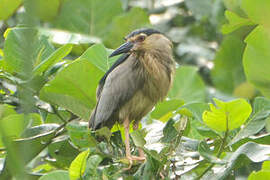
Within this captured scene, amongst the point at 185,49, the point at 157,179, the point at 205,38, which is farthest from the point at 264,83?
the point at 205,38

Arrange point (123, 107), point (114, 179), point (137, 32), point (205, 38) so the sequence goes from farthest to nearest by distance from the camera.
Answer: point (205, 38)
point (137, 32)
point (123, 107)
point (114, 179)

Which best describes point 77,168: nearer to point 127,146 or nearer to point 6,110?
point 127,146

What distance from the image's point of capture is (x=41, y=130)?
2254 millimetres

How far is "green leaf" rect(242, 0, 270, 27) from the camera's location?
2.00 meters

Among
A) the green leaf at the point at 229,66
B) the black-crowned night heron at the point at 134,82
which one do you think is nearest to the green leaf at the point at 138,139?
the black-crowned night heron at the point at 134,82

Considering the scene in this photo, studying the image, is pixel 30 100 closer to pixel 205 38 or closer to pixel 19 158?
pixel 19 158

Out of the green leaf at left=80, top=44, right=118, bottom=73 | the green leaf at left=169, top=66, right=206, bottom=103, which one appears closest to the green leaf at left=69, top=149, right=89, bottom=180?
the green leaf at left=80, top=44, right=118, bottom=73

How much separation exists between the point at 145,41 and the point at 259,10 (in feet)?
3.05

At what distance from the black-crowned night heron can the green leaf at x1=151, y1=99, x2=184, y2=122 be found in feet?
0.25

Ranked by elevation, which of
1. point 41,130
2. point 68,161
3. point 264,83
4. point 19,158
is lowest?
point 68,161

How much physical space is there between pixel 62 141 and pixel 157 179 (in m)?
0.59

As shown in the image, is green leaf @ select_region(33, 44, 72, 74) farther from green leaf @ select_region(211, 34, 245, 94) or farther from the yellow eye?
green leaf @ select_region(211, 34, 245, 94)

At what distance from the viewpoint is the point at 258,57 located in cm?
210

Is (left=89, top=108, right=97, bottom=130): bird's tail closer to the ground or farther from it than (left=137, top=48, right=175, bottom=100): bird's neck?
closer to the ground
